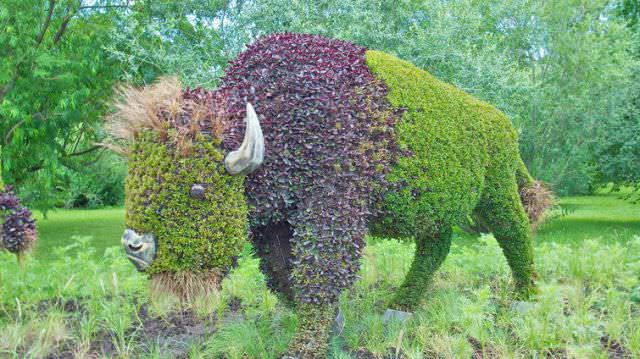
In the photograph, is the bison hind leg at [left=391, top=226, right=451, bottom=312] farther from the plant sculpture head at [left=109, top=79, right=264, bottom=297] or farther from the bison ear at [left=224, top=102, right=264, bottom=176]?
the bison ear at [left=224, top=102, right=264, bottom=176]

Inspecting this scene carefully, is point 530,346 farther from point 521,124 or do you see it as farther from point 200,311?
point 521,124

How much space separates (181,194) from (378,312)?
2.82 m

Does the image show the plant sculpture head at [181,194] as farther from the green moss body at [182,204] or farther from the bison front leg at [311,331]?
the bison front leg at [311,331]

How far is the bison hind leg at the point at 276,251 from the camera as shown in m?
4.03

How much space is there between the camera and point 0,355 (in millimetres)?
4520

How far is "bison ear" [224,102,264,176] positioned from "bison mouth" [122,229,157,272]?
1.98 feet

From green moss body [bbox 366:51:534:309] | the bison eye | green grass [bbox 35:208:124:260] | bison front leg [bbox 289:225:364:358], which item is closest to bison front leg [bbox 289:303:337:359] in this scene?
bison front leg [bbox 289:225:364:358]

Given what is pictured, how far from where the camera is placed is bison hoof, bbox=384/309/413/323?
4.92m

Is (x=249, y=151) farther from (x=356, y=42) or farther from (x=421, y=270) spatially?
(x=356, y=42)

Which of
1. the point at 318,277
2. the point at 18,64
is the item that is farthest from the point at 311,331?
the point at 18,64

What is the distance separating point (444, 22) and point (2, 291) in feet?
24.4

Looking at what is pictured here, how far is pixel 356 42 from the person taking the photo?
9.52m

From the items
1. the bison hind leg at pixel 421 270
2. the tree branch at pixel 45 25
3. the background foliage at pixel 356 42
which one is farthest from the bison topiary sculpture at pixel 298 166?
the tree branch at pixel 45 25

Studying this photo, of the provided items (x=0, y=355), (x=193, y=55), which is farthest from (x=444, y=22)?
(x=0, y=355)
